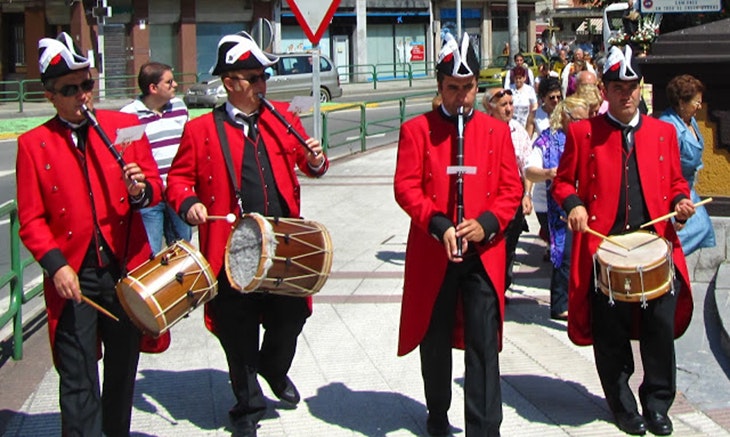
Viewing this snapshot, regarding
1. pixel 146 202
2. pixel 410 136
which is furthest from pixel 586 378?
pixel 146 202

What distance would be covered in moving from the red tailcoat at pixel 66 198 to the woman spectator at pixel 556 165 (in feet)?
11.6

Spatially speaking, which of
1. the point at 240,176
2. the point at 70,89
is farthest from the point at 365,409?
the point at 70,89

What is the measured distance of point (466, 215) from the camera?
5293 millimetres

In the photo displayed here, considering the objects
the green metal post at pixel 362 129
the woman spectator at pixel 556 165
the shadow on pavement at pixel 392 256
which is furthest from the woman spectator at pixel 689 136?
the green metal post at pixel 362 129

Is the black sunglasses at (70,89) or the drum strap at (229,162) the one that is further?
the drum strap at (229,162)

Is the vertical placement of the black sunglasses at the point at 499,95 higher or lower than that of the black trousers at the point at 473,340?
higher

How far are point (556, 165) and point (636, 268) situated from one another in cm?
267

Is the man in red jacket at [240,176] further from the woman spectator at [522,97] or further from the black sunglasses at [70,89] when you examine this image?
the woman spectator at [522,97]

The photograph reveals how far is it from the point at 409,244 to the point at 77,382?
1.69 metres

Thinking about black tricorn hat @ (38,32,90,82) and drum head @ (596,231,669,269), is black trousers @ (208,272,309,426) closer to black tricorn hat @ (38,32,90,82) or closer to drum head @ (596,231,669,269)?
black tricorn hat @ (38,32,90,82)

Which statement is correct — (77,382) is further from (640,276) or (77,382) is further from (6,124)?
(6,124)

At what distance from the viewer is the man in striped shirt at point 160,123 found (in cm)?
798

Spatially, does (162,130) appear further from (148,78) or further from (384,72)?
(384,72)

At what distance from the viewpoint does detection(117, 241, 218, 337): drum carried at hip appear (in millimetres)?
4879
